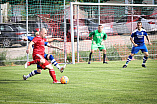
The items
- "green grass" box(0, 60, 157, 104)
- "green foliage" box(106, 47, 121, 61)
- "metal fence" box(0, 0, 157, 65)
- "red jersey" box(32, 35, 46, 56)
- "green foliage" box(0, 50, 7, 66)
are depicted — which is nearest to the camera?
"green grass" box(0, 60, 157, 104)

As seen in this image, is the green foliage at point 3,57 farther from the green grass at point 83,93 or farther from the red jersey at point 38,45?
the green grass at point 83,93

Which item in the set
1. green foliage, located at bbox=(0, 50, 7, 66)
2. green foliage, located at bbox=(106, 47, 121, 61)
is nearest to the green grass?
green foliage, located at bbox=(0, 50, 7, 66)

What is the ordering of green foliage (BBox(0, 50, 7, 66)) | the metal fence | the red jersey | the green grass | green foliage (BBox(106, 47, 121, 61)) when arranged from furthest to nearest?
green foliage (BBox(106, 47, 121, 61))
the metal fence
green foliage (BBox(0, 50, 7, 66))
the red jersey
the green grass

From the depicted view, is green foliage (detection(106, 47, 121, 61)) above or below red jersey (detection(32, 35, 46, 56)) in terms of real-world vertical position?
below

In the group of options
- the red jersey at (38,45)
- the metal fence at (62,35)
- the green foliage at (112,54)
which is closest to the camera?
the red jersey at (38,45)

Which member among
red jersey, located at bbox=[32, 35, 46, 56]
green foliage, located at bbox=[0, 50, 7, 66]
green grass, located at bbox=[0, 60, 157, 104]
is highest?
red jersey, located at bbox=[32, 35, 46, 56]

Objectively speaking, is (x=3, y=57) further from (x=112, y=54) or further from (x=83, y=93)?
(x=83, y=93)

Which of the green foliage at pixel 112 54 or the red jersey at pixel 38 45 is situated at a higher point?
the red jersey at pixel 38 45

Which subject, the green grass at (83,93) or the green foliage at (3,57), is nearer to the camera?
the green grass at (83,93)

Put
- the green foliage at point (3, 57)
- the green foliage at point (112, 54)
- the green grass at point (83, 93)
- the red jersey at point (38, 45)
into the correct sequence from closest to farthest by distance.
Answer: the green grass at point (83, 93) < the red jersey at point (38, 45) < the green foliage at point (3, 57) < the green foliage at point (112, 54)

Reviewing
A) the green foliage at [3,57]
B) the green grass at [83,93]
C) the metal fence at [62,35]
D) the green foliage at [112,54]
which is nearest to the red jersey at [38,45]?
the green grass at [83,93]

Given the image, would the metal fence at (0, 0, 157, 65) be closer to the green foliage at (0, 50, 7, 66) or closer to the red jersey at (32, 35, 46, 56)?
the green foliage at (0, 50, 7, 66)

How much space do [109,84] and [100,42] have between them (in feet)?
27.7

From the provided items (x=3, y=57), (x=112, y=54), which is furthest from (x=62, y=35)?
(x=3, y=57)
